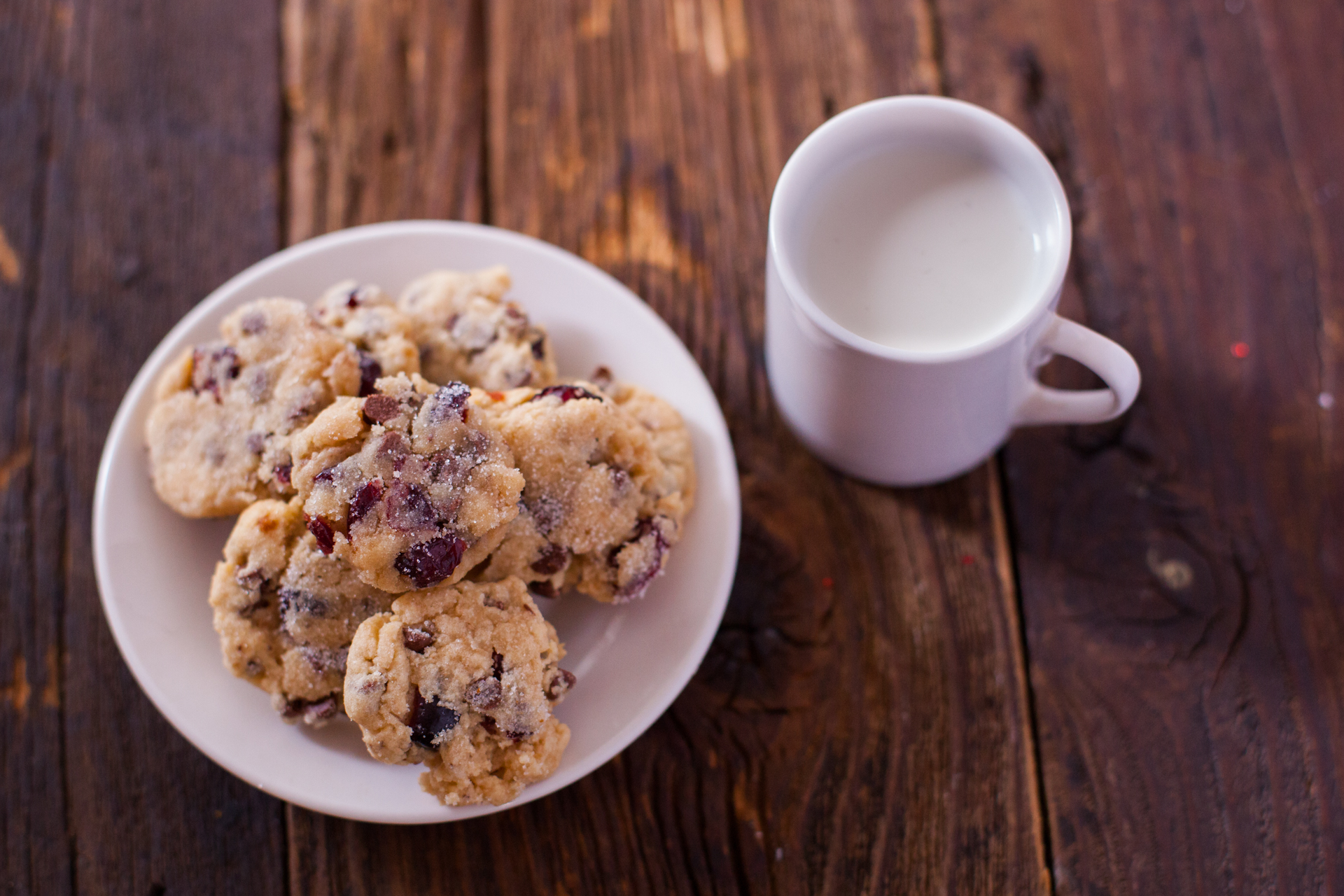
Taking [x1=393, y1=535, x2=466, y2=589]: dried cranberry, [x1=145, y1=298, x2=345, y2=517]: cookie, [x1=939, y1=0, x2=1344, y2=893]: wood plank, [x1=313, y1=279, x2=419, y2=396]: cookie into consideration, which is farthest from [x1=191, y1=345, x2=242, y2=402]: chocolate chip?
[x1=939, y1=0, x2=1344, y2=893]: wood plank

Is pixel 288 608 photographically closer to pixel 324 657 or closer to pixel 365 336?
pixel 324 657

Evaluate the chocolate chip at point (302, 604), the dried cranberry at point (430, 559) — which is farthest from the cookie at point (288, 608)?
the dried cranberry at point (430, 559)

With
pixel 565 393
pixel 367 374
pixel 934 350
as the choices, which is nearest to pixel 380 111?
pixel 367 374

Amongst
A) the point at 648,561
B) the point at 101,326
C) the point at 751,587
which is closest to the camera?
the point at 648,561

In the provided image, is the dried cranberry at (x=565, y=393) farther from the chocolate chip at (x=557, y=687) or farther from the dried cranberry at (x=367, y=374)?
the chocolate chip at (x=557, y=687)

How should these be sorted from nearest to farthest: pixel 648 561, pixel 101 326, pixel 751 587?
pixel 648 561, pixel 751 587, pixel 101 326

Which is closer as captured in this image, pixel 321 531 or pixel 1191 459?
pixel 321 531

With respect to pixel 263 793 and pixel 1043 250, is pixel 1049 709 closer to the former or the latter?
pixel 1043 250
